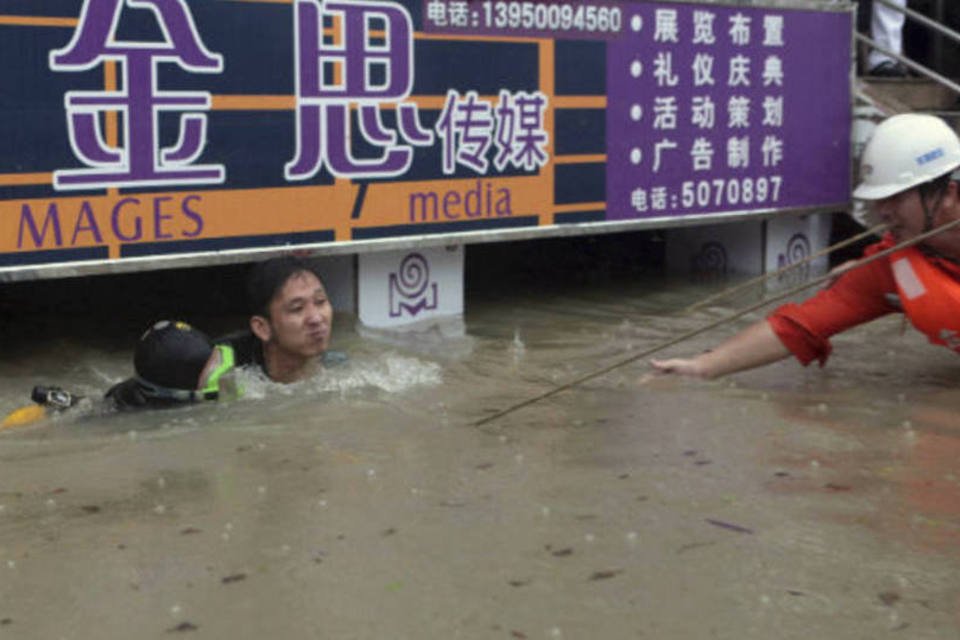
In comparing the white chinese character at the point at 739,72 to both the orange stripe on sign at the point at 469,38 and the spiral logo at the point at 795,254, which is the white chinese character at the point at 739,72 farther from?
the orange stripe on sign at the point at 469,38

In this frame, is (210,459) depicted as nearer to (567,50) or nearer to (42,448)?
(42,448)

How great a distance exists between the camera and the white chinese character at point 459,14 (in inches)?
323

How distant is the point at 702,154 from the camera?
9602 mm

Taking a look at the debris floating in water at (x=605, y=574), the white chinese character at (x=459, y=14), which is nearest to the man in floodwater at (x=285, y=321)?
the white chinese character at (x=459, y=14)

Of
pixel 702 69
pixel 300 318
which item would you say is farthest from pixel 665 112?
pixel 300 318

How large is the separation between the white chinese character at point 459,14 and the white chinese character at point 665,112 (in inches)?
61.2

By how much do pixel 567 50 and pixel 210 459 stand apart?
412 cm

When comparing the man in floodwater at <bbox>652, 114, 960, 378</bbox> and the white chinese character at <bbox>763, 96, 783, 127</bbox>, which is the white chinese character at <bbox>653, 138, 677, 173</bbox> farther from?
the man in floodwater at <bbox>652, 114, 960, 378</bbox>

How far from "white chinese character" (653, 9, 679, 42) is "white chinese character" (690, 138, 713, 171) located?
0.68 m

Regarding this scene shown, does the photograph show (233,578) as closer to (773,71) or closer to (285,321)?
(285,321)

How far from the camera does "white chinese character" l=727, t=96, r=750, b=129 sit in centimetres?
974

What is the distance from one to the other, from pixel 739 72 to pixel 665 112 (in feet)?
2.34

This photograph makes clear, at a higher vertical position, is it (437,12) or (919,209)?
(437,12)

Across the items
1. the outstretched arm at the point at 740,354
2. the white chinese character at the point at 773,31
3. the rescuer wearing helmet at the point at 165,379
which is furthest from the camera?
the white chinese character at the point at 773,31
